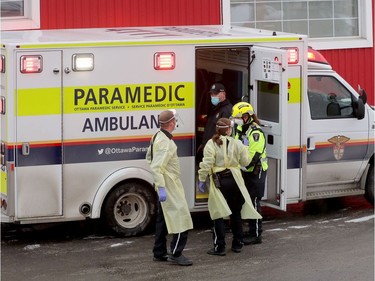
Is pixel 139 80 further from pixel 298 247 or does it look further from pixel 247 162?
pixel 298 247

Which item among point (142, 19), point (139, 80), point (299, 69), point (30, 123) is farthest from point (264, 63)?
point (142, 19)

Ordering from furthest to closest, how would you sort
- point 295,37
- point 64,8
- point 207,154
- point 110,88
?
point 64,8 → point 295,37 → point 110,88 → point 207,154

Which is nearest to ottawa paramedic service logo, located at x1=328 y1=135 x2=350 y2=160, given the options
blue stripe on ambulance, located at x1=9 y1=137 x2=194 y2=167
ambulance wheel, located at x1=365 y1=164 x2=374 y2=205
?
ambulance wheel, located at x1=365 y1=164 x2=374 y2=205

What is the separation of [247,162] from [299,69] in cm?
198

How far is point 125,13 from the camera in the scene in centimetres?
1628

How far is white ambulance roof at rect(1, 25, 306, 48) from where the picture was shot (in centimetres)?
1162

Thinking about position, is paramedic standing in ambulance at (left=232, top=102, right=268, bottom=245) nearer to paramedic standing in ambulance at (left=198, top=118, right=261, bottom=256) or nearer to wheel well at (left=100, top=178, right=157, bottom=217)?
paramedic standing in ambulance at (left=198, top=118, right=261, bottom=256)

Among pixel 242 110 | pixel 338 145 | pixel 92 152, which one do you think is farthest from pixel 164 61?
pixel 338 145

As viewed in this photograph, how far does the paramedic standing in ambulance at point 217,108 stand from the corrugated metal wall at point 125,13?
4162 millimetres

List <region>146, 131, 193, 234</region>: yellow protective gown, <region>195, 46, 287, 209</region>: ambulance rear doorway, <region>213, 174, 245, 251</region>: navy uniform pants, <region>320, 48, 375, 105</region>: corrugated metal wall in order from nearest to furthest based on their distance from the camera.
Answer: <region>146, 131, 193, 234</region>: yellow protective gown < <region>213, 174, 245, 251</region>: navy uniform pants < <region>195, 46, 287, 209</region>: ambulance rear doorway < <region>320, 48, 375, 105</region>: corrugated metal wall

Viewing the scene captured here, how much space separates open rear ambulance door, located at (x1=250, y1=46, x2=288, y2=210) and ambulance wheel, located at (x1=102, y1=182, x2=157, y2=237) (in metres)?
1.44

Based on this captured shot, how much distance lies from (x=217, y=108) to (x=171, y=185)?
1963mm

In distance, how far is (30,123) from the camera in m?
11.4

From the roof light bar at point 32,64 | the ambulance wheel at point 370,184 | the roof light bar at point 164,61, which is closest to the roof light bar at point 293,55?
the roof light bar at point 164,61
